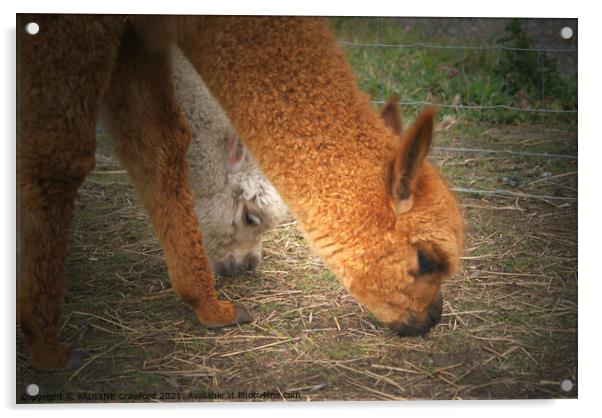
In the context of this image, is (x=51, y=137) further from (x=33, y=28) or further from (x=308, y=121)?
(x=308, y=121)

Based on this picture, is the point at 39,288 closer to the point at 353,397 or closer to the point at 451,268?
the point at 353,397

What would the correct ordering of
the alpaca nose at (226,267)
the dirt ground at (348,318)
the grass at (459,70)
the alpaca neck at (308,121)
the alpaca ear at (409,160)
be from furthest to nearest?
1. the alpaca nose at (226,267)
2. the grass at (459,70)
3. the dirt ground at (348,318)
4. the alpaca neck at (308,121)
5. the alpaca ear at (409,160)

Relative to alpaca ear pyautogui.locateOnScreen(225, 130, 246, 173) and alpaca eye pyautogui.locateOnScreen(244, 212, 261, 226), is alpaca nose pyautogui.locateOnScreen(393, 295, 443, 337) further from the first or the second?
alpaca ear pyautogui.locateOnScreen(225, 130, 246, 173)

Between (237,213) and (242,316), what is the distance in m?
0.61

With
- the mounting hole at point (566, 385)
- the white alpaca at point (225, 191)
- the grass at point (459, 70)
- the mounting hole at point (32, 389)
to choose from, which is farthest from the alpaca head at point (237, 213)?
the mounting hole at point (566, 385)

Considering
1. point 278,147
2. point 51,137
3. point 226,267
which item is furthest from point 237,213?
point 51,137

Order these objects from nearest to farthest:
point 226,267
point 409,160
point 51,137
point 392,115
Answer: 1. point 409,160
2. point 51,137
3. point 392,115
4. point 226,267

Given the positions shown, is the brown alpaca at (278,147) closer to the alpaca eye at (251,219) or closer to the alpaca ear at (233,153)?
the alpaca ear at (233,153)

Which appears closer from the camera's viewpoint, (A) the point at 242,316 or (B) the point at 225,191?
(A) the point at 242,316

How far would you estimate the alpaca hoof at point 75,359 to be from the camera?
290cm

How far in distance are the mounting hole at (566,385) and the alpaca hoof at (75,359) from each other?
2093 mm

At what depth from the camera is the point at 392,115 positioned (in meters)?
2.86

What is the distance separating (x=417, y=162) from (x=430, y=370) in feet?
3.40

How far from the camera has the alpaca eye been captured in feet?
11.6
